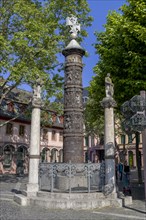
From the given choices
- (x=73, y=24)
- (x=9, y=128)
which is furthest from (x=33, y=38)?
(x=9, y=128)

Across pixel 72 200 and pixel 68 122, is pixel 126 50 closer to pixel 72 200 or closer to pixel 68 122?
pixel 68 122

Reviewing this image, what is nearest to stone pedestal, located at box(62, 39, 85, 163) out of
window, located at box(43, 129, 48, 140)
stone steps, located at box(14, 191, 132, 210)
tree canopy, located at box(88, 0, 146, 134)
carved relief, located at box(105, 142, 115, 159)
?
carved relief, located at box(105, 142, 115, 159)

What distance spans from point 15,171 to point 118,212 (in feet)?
92.2

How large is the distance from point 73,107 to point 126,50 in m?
5.86

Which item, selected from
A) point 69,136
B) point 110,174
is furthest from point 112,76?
point 110,174

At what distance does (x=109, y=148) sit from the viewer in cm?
1180

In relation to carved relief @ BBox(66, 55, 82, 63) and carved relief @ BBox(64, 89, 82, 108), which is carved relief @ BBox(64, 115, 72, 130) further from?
carved relief @ BBox(66, 55, 82, 63)

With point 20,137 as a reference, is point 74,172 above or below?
below

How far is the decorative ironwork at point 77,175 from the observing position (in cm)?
1102

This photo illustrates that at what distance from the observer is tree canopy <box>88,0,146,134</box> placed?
Result: 14868mm

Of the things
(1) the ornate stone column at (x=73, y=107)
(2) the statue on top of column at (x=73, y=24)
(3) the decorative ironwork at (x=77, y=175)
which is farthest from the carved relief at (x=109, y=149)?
(2) the statue on top of column at (x=73, y=24)

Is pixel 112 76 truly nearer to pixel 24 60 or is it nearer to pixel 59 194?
pixel 24 60

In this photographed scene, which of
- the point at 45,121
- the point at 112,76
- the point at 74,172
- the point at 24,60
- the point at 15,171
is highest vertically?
the point at 24,60

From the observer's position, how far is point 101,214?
9.37 m
